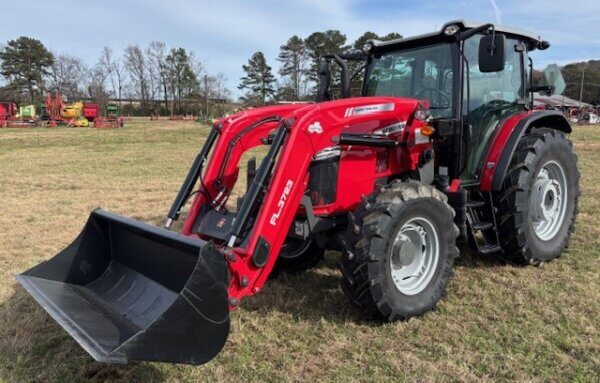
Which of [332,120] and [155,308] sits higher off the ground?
[332,120]

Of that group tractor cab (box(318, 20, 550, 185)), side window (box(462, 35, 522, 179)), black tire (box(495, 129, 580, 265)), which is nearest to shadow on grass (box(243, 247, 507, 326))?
black tire (box(495, 129, 580, 265))

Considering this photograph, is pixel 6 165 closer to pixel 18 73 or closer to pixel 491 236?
pixel 491 236

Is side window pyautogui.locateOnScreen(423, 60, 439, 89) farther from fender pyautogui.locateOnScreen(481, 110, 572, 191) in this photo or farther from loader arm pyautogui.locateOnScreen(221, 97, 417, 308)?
loader arm pyautogui.locateOnScreen(221, 97, 417, 308)

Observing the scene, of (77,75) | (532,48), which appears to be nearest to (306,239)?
(532,48)

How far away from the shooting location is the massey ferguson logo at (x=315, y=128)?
3766mm

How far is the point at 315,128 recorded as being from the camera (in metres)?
3.79

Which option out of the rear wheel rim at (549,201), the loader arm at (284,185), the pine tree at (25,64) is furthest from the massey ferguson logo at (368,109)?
the pine tree at (25,64)

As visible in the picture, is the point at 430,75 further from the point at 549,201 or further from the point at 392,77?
the point at 549,201

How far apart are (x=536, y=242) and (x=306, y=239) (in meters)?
2.39

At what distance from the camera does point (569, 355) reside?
3.44 meters

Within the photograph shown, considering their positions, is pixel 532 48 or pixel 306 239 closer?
pixel 306 239

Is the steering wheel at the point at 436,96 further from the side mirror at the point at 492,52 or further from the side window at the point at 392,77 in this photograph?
the side mirror at the point at 492,52

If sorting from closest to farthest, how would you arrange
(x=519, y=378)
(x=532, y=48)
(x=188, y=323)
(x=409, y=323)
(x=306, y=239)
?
(x=188, y=323) < (x=519, y=378) < (x=409, y=323) < (x=306, y=239) < (x=532, y=48)

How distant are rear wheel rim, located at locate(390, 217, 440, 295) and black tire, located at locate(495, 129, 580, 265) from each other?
1144mm
